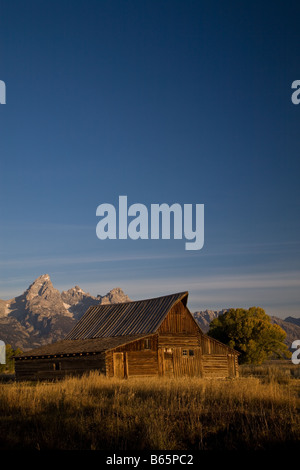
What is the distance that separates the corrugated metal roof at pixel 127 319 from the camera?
125ft

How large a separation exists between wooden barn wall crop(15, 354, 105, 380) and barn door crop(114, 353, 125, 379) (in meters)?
1.01

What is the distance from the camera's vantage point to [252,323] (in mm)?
59469

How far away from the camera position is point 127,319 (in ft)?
133

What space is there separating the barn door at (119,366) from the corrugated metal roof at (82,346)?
2.82 ft

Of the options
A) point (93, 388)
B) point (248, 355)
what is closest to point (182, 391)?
point (93, 388)

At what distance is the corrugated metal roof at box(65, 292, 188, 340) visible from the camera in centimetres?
3825

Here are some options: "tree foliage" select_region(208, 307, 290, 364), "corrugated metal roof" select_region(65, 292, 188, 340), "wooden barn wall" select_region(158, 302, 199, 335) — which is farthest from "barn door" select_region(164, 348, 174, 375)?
"tree foliage" select_region(208, 307, 290, 364)

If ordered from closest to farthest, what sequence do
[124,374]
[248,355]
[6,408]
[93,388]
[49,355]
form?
[6,408]
[93,388]
[124,374]
[49,355]
[248,355]

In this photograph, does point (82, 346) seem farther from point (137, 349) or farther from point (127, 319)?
point (127, 319)

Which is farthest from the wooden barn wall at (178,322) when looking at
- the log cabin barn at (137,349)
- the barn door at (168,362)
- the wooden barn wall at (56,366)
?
the wooden barn wall at (56,366)

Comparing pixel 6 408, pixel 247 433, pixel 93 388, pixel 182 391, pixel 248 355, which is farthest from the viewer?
pixel 248 355
